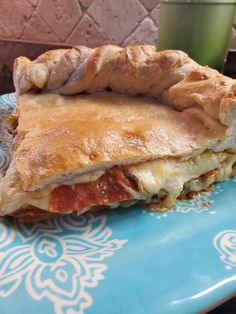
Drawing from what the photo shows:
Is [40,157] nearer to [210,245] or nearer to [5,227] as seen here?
[5,227]

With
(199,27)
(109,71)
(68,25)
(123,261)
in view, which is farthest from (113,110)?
(68,25)

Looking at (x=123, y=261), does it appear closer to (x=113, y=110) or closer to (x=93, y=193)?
(x=93, y=193)

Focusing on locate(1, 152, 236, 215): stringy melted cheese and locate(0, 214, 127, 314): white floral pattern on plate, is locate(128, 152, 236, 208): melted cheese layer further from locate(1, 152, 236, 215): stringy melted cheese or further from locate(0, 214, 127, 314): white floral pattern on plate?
locate(0, 214, 127, 314): white floral pattern on plate

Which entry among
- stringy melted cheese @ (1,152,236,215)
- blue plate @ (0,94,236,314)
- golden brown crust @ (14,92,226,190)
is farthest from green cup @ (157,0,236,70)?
blue plate @ (0,94,236,314)

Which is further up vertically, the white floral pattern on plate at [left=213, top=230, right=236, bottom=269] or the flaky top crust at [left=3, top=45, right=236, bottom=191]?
the flaky top crust at [left=3, top=45, right=236, bottom=191]

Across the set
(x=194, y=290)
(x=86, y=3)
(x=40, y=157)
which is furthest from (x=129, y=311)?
(x=86, y=3)

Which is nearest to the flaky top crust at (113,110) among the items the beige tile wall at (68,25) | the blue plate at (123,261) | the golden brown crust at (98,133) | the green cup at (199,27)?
the golden brown crust at (98,133)
